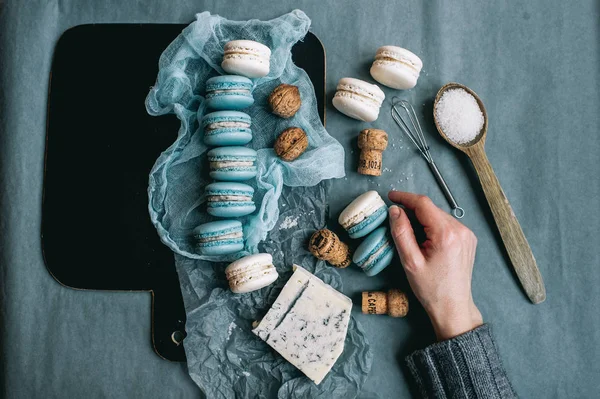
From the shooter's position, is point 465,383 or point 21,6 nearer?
point 465,383

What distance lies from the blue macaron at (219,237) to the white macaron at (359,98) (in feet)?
1.01

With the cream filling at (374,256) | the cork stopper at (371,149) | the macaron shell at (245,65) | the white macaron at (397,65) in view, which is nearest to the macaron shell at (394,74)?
the white macaron at (397,65)

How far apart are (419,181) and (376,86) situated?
0.68ft

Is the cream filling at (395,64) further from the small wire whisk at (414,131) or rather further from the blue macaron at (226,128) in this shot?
the blue macaron at (226,128)

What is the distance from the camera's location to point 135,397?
102 cm

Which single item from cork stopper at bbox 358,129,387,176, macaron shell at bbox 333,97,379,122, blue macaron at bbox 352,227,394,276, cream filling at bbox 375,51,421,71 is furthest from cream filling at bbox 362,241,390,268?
cream filling at bbox 375,51,421,71

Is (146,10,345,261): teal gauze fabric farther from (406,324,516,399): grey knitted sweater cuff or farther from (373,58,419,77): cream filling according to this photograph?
(406,324,516,399): grey knitted sweater cuff

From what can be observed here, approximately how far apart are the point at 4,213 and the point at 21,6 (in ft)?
1.39

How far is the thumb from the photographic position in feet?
3.10

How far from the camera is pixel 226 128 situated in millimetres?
949

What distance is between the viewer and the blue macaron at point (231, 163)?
3.10 feet

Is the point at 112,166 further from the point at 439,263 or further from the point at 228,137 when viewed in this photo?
the point at 439,263

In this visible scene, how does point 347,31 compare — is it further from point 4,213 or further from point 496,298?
point 4,213

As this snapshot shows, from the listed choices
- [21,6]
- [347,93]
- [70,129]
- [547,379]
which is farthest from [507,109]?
[21,6]
